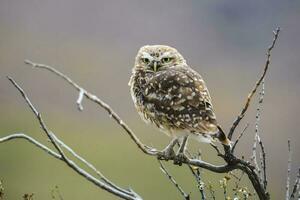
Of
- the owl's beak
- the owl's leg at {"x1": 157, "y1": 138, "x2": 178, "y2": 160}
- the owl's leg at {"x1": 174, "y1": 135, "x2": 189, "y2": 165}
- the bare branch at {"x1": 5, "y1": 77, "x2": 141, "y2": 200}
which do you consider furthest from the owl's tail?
the owl's beak

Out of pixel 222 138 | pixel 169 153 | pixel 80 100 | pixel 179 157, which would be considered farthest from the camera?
pixel 169 153

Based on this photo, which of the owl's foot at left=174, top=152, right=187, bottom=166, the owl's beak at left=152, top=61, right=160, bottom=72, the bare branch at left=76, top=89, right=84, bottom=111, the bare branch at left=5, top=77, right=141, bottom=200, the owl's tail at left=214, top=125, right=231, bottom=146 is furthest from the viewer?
the owl's beak at left=152, top=61, right=160, bottom=72

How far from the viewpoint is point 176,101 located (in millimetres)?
4246

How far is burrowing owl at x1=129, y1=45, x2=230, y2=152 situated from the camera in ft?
13.4

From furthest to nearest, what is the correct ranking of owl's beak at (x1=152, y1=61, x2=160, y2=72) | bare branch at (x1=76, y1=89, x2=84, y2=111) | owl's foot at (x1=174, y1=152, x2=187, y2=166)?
owl's beak at (x1=152, y1=61, x2=160, y2=72)
owl's foot at (x1=174, y1=152, x2=187, y2=166)
bare branch at (x1=76, y1=89, x2=84, y2=111)

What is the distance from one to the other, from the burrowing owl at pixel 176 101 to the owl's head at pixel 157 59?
34 mm

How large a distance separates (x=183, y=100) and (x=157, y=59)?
0.80 m

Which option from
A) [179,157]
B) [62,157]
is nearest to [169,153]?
[179,157]

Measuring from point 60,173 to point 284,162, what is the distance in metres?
7.43

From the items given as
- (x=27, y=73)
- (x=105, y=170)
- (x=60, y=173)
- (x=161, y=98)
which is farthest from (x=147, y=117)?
(x=27, y=73)

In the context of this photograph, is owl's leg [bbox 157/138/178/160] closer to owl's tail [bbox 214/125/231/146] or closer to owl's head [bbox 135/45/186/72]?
owl's tail [bbox 214/125/231/146]

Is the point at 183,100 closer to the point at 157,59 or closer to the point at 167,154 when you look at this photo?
the point at 167,154

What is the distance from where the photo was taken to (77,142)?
22844mm

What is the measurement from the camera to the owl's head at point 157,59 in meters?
4.92
